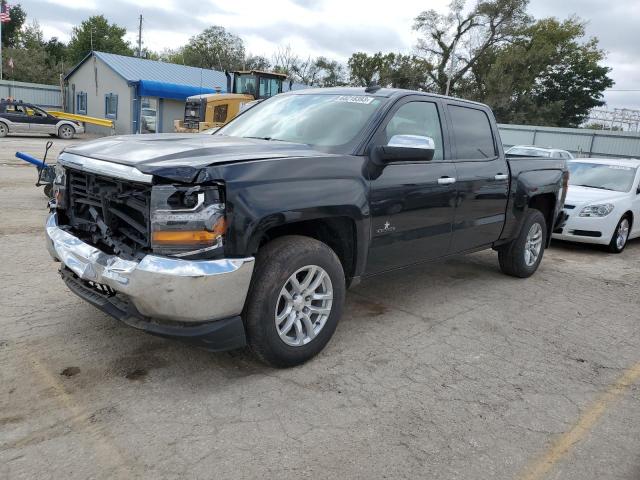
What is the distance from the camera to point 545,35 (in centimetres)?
5188

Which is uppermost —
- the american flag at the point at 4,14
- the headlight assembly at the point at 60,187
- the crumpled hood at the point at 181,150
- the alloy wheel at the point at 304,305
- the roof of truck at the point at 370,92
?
the american flag at the point at 4,14

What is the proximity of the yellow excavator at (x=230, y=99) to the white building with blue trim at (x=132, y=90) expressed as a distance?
9208mm

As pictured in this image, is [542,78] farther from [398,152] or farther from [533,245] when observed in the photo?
[398,152]

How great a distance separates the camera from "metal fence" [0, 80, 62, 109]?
1377 inches

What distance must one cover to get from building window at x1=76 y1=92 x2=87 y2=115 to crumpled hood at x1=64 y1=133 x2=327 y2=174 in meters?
35.4

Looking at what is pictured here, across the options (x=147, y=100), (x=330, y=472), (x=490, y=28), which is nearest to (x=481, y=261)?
(x=330, y=472)

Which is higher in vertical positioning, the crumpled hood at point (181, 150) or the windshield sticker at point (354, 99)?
the windshield sticker at point (354, 99)

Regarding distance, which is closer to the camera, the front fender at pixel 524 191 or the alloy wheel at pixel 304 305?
the alloy wheel at pixel 304 305

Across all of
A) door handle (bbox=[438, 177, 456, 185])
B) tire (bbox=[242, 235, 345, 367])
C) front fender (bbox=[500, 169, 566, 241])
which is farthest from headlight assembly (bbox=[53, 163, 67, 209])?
front fender (bbox=[500, 169, 566, 241])

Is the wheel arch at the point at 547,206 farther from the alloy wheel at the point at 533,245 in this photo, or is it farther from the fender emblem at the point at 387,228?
the fender emblem at the point at 387,228

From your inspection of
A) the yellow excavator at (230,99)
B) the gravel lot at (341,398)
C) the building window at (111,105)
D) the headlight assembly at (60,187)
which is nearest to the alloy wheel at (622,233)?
the gravel lot at (341,398)

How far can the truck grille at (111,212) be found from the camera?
310 cm

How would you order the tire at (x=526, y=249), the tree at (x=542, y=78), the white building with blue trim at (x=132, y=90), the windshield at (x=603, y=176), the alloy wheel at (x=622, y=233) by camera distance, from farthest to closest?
the tree at (x=542, y=78)
the white building with blue trim at (x=132, y=90)
the windshield at (x=603, y=176)
the alloy wheel at (x=622, y=233)
the tire at (x=526, y=249)

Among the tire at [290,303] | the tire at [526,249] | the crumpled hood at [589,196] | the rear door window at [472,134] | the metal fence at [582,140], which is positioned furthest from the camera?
the metal fence at [582,140]
